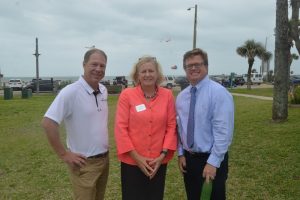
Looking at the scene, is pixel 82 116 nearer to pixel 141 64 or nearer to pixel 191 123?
pixel 141 64

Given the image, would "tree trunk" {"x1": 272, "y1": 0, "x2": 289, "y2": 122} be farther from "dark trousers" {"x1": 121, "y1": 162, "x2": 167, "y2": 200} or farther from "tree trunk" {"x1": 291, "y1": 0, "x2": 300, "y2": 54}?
"dark trousers" {"x1": 121, "y1": 162, "x2": 167, "y2": 200}

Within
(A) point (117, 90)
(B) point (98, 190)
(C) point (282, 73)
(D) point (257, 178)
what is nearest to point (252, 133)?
(C) point (282, 73)

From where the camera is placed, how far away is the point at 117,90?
1371 inches

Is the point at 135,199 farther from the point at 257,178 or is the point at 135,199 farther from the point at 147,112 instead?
the point at 257,178

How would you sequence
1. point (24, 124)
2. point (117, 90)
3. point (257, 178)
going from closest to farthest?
point (257, 178)
point (24, 124)
point (117, 90)

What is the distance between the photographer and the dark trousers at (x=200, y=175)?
12.4 feet

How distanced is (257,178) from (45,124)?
4.20 metres

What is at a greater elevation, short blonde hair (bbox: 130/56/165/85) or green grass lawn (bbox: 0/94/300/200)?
short blonde hair (bbox: 130/56/165/85)

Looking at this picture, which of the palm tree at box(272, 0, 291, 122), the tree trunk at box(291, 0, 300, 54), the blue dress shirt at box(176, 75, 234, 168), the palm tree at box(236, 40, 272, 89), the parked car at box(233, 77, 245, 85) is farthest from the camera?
the parked car at box(233, 77, 245, 85)

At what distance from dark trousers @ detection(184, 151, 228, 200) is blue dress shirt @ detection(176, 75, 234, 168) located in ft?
0.31

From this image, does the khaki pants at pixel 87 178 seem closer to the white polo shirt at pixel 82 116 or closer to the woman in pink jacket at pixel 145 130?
the white polo shirt at pixel 82 116

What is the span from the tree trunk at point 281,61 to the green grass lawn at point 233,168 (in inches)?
22.5

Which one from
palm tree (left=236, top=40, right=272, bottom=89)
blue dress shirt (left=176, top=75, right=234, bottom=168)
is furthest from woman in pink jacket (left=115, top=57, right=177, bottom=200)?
palm tree (left=236, top=40, right=272, bottom=89)

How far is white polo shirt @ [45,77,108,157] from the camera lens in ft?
11.9
